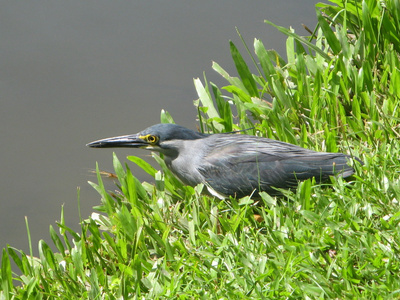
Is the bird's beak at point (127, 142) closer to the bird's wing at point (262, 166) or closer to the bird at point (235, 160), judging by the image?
the bird at point (235, 160)

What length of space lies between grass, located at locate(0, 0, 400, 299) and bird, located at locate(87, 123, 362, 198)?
0.35 feet

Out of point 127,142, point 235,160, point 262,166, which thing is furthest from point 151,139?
point 262,166

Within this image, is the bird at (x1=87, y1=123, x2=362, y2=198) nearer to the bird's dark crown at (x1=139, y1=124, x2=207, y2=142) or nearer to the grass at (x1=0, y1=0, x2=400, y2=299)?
the bird's dark crown at (x1=139, y1=124, x2=207, y2=142)

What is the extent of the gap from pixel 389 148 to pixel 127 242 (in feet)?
5.47

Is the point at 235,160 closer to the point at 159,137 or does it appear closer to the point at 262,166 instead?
the point at 262,166

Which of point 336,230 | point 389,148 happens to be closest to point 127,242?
point 336,230

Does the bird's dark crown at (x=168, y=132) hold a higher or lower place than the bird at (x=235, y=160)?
higher

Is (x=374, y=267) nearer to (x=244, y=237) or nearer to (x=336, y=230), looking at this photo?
(x=336, y=230)

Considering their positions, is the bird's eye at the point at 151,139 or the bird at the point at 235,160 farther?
the bird's eye at the point at 151,139

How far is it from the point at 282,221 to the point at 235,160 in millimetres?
787

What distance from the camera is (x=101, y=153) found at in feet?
17.9

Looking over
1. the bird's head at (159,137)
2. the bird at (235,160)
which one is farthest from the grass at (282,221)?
the bird's head at (159,137)

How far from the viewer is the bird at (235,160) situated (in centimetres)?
377

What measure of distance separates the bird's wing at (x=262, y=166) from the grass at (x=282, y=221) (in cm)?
11
